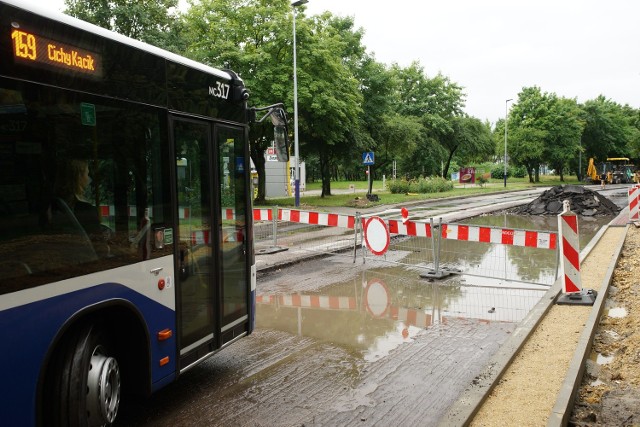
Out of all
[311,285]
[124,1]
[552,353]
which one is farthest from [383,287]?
[124,1]

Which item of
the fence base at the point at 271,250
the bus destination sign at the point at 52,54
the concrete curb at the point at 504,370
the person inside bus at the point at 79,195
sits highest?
the bus destination sign at the point at 52,54

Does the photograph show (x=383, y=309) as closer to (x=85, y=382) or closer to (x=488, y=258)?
(x=85, y=382)

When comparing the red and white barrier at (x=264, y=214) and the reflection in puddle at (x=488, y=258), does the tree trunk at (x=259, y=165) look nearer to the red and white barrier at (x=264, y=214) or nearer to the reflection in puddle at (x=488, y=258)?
the reflection in puddle at (x=488, y=258)

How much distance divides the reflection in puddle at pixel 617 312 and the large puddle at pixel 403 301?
3.86 ft

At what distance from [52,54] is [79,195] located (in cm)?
99

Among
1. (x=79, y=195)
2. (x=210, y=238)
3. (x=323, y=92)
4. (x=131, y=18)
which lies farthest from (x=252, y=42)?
(x=79, y=195)

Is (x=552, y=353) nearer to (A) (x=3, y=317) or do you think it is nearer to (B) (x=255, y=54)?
(A) (x=3, y=317)

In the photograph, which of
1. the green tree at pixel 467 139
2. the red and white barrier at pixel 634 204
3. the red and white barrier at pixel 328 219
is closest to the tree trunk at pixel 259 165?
the red and white barrier at pixel 328 219

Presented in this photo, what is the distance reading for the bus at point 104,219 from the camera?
3.45 metres

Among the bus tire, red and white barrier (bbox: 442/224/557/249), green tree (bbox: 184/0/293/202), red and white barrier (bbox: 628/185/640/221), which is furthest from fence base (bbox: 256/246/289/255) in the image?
green tree (bbox: 184/0/293/202)

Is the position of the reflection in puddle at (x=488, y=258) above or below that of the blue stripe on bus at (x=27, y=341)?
below

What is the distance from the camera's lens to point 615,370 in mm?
5871

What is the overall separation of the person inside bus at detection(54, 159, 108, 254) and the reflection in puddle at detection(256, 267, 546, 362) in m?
3.72

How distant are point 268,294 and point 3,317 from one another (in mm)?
7001
